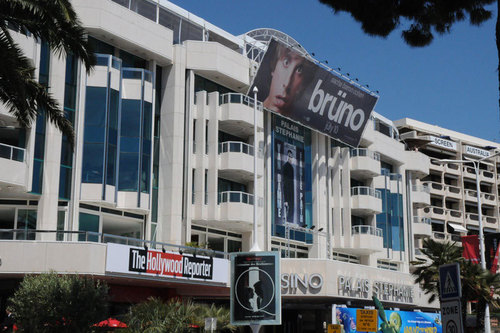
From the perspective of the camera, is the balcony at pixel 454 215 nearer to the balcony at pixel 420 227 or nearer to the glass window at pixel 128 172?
the balcony at pixel 420 227

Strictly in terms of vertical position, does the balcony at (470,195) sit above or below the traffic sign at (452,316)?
above

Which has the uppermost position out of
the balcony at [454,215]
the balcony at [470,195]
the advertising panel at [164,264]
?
the balcony at [470,195]

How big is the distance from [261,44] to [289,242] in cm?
1447

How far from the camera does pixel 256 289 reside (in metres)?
24.0

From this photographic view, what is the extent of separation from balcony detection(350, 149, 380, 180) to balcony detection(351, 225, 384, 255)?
4.55 m

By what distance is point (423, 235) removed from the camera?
216 ft

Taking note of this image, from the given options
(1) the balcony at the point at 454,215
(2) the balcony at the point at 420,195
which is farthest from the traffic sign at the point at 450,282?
(1) the balcony at the point at 454,215

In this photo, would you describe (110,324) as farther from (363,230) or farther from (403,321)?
(363,230)

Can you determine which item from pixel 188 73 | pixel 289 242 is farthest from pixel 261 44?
pixel 289 242

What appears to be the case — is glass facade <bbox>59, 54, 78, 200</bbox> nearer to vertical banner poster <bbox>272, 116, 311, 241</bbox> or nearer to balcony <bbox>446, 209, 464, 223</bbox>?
vertical banner poster <bbox>272, 116, 311, 241</bbox>

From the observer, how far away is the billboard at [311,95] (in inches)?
1813

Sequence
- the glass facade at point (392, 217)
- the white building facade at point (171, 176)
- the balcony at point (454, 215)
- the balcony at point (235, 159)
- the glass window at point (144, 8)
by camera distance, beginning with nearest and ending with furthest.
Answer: the white building facade at point (171, 176)
the glass window at point (144, 8)
the balcony at point (235, 159)
the glass facade at point (392, 217)
the balcony at point (454, 215)

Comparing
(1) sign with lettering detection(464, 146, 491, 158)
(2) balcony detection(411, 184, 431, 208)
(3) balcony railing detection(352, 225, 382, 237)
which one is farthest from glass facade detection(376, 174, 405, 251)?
(1) sign with lettering detection(464, 146, 491, 158)

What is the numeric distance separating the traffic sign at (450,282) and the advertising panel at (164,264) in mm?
22451
